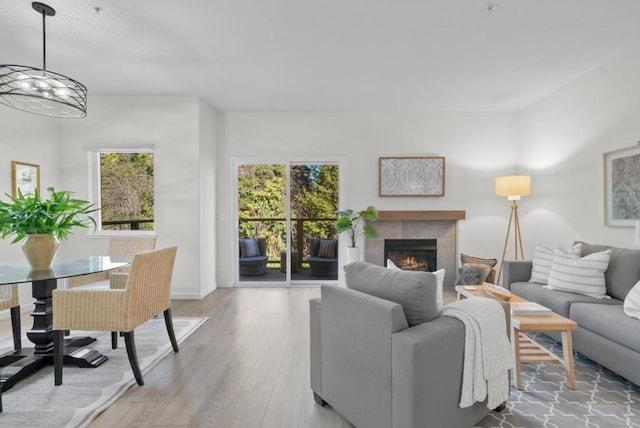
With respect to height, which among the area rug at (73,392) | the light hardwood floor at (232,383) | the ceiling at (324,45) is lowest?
the light hardwood floor at (232,383)

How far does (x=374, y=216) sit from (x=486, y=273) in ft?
5.49

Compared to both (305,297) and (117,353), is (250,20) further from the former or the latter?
(305,297)

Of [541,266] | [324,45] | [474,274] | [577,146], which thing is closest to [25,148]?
[324,45]

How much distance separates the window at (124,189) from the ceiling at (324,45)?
0.86m

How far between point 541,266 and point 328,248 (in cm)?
291

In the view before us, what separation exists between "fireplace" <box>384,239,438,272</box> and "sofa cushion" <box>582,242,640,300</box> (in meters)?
2.48

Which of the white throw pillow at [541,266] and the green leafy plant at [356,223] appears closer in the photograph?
the white throw pillow at [541,266]

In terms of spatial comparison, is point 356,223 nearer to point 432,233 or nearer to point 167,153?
point 432,233

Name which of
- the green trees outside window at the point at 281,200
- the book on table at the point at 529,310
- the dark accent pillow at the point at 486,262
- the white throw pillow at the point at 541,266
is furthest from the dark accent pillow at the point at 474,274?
the book on table at the point at 529,310

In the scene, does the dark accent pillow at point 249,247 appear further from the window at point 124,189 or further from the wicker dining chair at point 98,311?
the wicker dining chair at point 98,311

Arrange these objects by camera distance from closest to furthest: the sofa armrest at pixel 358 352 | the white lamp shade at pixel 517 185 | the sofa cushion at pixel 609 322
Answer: the sofa armrest at pixel 358 352 → the sofa cushion at pixel 609 322 → the white lamp shade at pixel 517 185

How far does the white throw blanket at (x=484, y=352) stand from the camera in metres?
1.70

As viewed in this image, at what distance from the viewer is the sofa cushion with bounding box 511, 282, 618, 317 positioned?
2930 millimetres

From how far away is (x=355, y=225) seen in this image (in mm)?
5473
